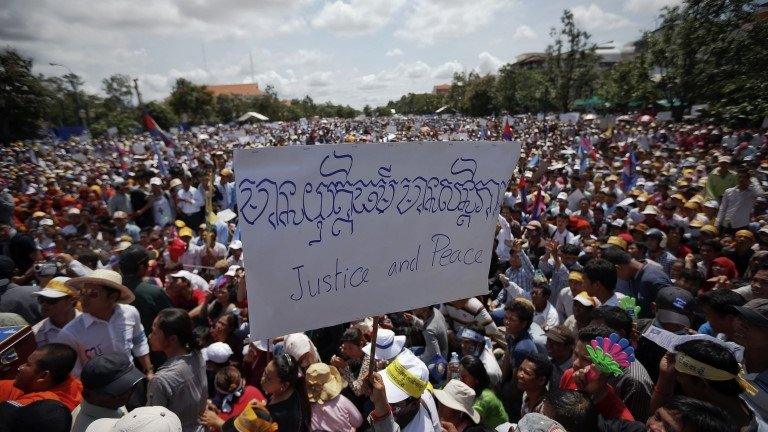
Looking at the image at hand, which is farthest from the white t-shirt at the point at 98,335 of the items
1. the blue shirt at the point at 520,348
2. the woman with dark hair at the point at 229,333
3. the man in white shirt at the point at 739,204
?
the man in white shirt at the point at 739,204

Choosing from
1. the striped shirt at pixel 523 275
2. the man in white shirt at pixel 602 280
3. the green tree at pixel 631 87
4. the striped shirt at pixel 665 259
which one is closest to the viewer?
the man in white shirt at pixel 602 280

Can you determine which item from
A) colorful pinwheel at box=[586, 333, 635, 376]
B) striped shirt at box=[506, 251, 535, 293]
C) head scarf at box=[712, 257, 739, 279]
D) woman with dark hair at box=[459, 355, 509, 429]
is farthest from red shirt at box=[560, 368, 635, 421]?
head scarf at box=[712, 257, 739, 279]

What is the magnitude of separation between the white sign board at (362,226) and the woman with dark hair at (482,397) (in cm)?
63

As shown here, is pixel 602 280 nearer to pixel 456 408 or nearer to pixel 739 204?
pixel 456 408

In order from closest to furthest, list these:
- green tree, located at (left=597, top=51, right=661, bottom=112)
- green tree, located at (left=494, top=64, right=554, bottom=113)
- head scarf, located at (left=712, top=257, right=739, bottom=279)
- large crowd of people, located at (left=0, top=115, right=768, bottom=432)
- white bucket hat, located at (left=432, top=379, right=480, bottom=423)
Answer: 1. large crowd of people, located at (left=0, top=115, right=768, bottom=432)
2. white bucket hat, located at (left=432, top=379, right=480, bottom=423)
3. head scarf, located at (left=712, top=257, right=739, bottom=279)
4. green tree, located at (left=597, top=51, right=661, bottom=112)
5. green tree, located at (left=494, top=64, right=554, bottom=113)

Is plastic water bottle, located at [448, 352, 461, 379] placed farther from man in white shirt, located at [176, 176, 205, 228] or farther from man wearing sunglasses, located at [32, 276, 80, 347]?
man in white shirt, located at [176, 176, 205, 228]

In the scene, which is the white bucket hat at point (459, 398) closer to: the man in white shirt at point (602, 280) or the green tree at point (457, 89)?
the man in white shirt at point (602, 280)

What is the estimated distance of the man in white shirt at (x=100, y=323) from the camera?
2.99 meters

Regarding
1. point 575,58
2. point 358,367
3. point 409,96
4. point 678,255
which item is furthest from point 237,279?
point 409,96

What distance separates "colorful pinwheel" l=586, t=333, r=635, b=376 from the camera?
229cm

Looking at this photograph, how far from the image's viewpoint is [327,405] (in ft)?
9.16

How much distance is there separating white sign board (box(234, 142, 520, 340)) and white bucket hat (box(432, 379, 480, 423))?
0.63 meters

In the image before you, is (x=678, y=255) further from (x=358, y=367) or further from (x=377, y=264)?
(x=377, y=264)

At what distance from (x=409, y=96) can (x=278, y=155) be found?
5484 inches
